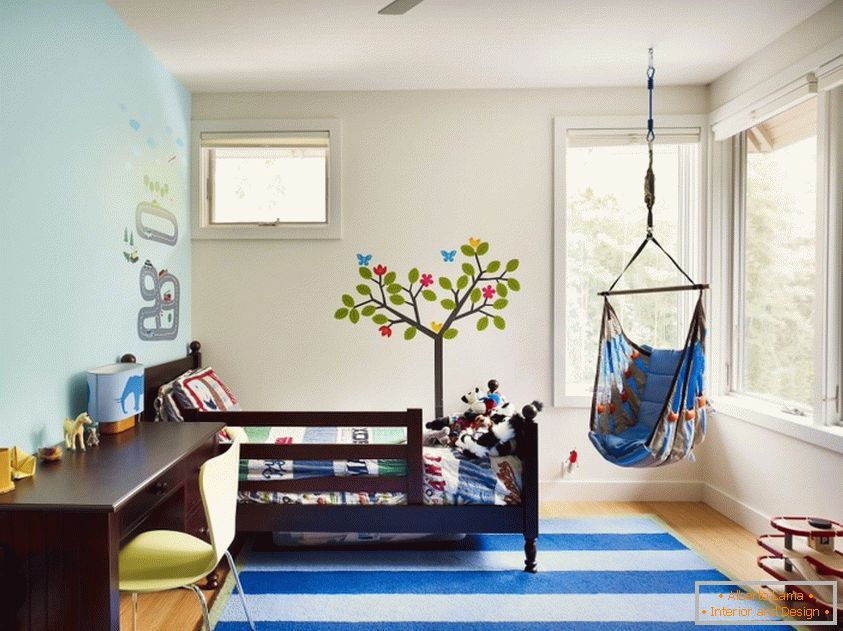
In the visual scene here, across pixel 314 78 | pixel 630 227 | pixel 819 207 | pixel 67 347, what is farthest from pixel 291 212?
pixel 819 207

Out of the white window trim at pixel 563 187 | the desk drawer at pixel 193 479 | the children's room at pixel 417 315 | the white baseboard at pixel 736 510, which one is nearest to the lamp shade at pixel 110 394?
the children's room at pixel 417 315

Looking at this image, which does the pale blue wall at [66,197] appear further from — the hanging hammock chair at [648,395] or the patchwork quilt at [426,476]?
the hanging hammock chair at [648,395]

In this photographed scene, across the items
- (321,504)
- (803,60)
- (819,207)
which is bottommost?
(321,504)

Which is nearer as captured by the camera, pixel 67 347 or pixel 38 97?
pixel 38 97

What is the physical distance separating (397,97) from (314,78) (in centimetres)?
51

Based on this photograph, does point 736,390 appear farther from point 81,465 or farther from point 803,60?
point 81,465

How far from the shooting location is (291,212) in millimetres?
3771

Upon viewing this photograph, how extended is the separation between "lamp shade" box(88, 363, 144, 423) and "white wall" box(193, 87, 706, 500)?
1307mm

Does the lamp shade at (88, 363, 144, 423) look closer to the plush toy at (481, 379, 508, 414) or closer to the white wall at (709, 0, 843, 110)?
the plush toy at (481, 379, 508, 414)

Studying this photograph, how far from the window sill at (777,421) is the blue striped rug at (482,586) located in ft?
2.42

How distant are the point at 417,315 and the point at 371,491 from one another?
3.53 ft

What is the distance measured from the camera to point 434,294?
11.6 ft

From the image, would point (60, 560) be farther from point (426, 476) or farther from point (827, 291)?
point (827, 291)

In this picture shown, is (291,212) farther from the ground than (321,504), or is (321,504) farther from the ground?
(291,212)
